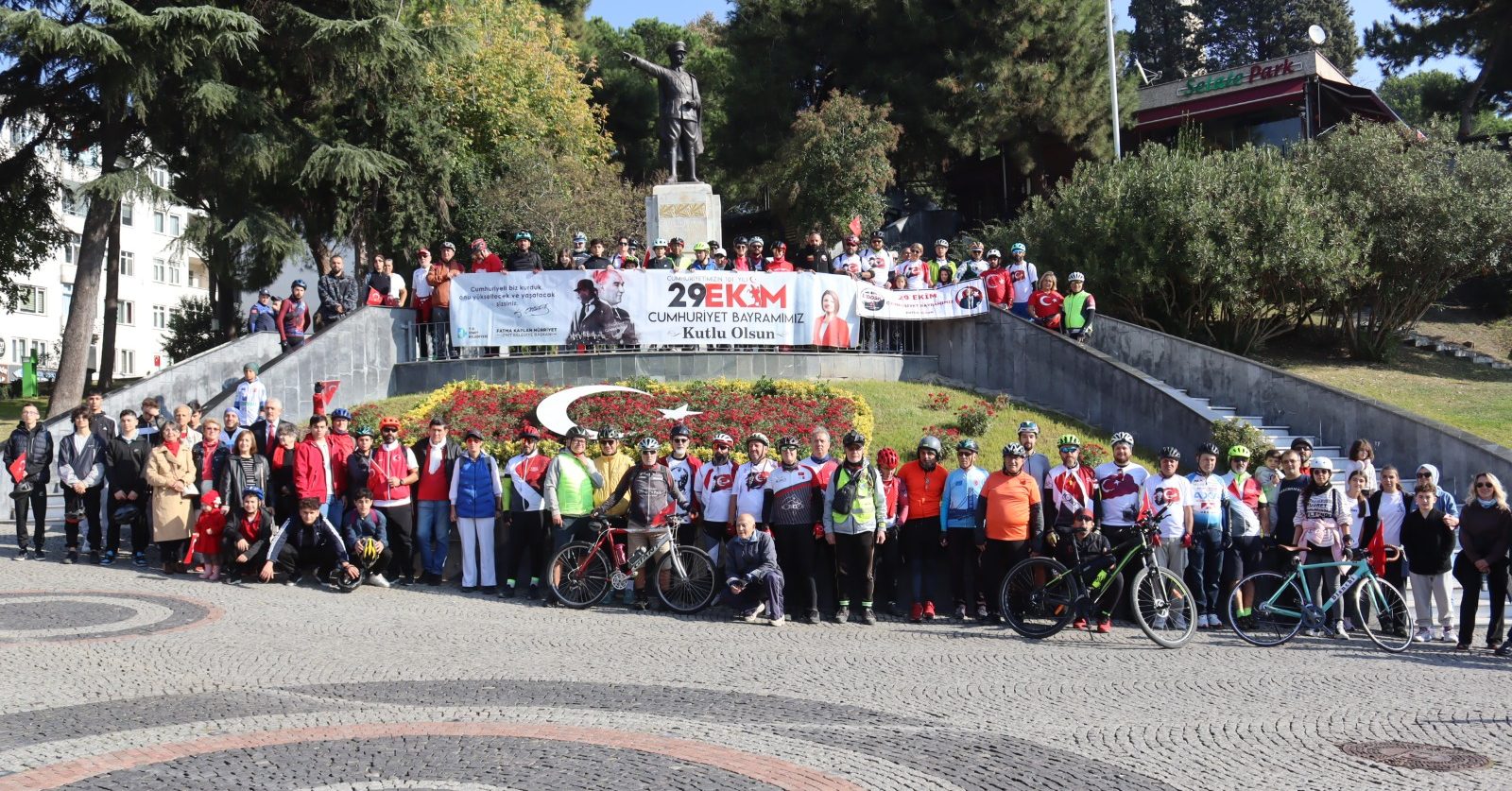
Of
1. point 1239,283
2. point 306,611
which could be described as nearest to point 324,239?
point 1239,283

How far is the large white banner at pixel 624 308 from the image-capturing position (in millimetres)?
20609

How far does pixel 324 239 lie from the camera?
113 feet

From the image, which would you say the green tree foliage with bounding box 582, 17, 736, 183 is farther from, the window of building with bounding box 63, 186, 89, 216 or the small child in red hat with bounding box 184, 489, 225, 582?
the small child in red hat with bounding box 184, 489, 225, 582

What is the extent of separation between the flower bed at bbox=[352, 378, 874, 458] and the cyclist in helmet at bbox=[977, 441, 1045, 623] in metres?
5.44

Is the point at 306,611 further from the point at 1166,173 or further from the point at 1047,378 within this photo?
the point at 1166,173

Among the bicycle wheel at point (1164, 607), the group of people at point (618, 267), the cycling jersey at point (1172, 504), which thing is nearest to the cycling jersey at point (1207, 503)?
the cycling jersey at point (1172, 504)

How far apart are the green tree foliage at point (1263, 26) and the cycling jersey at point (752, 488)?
65032mm

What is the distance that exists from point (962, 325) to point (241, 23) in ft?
48.7

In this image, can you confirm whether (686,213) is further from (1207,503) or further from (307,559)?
(1207,503)

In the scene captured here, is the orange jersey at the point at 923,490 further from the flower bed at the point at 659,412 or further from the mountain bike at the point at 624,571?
the flower bed at the point at 659,412

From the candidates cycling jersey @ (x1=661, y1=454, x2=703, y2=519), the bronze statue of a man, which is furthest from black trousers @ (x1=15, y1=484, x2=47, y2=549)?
the bronze statue of a man

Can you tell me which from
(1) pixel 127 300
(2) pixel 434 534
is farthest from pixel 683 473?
Answer: (1) pixel 127 300

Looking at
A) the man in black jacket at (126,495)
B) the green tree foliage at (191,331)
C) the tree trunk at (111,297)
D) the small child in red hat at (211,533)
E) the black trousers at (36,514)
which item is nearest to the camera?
the small child in red hat at (211,533)

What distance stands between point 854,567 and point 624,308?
9096mm
